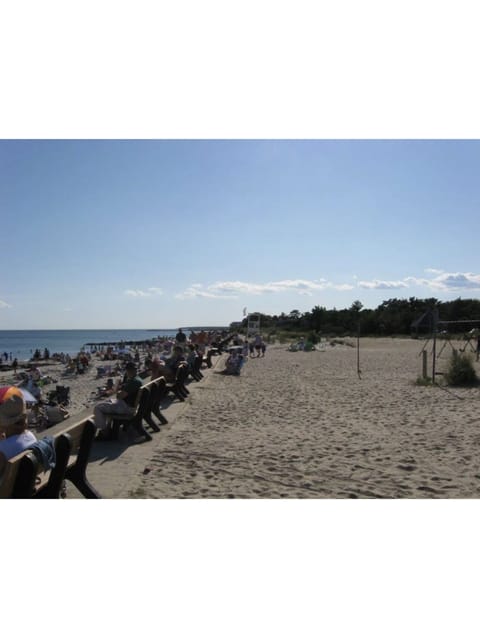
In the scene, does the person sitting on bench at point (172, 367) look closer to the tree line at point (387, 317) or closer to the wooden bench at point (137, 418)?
the wooden bench at point (137, 418)

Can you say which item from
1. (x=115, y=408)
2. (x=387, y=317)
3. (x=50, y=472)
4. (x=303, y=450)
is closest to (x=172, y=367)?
(x=115, y=408)

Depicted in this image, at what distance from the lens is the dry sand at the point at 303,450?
4250mm

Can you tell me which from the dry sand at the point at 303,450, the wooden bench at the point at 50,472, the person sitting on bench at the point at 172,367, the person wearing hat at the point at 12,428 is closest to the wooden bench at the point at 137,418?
the dry sand at the point at 303,450

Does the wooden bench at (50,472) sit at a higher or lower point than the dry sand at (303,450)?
higher

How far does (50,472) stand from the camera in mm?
3346

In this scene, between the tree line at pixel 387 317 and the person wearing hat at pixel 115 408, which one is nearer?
the person wearing hat at pixel 115 408

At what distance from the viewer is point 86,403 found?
13867 mm

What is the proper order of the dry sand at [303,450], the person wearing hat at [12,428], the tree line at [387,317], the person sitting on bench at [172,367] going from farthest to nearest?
the tree line at [387,317] → the person sitting on bench at [172,367] → the dry sand at [303,450] → the person wearing hat at [12,428]

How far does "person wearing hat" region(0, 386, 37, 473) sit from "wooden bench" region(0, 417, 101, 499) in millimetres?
126

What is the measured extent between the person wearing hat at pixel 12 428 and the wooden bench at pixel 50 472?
126 millimetres

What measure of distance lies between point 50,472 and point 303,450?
3048 millimetres

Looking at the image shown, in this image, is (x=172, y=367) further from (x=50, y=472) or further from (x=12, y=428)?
(x=12, y=428)

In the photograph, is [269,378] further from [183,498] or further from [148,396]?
[183,498]
